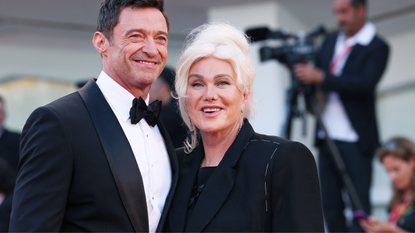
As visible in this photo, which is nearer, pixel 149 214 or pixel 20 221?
pixel 20 221

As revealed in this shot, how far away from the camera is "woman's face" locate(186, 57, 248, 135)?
1.88m

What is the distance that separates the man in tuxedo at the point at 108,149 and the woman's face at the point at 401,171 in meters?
2.00

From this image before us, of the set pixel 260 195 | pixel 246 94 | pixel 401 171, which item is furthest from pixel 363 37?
pixel 260 195

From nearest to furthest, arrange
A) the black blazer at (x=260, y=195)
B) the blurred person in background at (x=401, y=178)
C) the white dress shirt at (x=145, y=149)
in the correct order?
the black blazer at (x=260, y=195) < the white dress shirt at (x=145, y=149) < the blurred person in background at (x=401, y=178)

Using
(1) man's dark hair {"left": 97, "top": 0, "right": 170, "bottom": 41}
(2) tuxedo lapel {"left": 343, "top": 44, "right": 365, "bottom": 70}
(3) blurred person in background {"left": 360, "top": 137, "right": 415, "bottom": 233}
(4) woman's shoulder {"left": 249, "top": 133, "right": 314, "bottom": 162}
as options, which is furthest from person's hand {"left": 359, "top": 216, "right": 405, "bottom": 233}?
(1) man's dark hair {"left": 97, "top": 0, "right": 170, "bottom": 41}

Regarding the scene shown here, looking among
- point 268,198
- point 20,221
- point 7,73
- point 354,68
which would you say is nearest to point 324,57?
point 354,68

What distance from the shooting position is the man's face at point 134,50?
1862mm

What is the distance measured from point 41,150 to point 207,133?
725mm

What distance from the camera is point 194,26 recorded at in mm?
5332

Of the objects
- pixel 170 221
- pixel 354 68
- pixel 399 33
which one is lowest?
pixel 170 221

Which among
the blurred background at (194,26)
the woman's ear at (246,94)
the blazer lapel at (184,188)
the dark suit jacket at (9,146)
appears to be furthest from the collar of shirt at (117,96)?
the dark suit jacket at (9,146)

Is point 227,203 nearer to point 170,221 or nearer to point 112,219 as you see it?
point 170,221

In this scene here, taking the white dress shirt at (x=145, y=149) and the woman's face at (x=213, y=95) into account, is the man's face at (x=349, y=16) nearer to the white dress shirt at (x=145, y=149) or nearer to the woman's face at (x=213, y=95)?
the woman's face at (x=213, y=95)

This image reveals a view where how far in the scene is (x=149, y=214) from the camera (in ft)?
5.76
